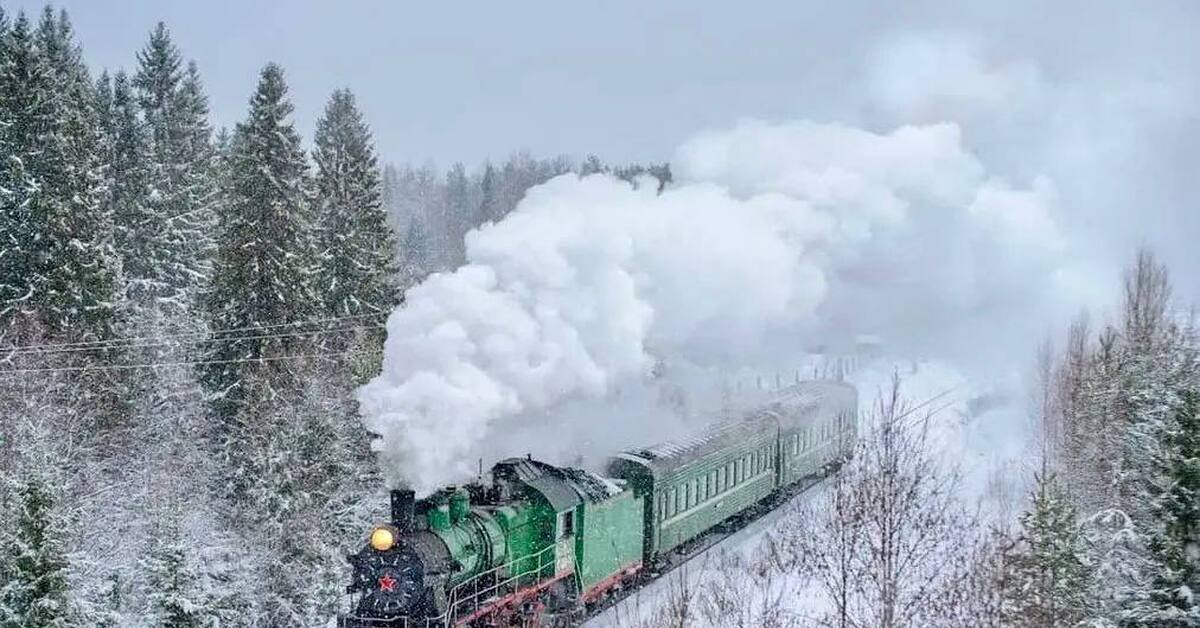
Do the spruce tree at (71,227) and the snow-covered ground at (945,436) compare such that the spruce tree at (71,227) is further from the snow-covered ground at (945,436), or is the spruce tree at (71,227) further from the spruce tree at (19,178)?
the snow-covered ground at (945,436)

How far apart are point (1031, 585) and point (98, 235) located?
23.2 m

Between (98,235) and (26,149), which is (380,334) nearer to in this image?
(98,235)

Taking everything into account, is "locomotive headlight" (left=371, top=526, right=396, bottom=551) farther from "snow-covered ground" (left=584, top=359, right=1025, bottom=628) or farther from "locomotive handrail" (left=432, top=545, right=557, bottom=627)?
"snow-covered ground" (left=584, top=359, right=1025, bottom=628)

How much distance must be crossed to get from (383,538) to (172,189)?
26.6 m

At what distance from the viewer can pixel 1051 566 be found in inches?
630

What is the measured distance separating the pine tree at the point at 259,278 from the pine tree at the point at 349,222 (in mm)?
2301

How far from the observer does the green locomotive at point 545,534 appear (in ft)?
48.6

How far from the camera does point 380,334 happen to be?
101ft

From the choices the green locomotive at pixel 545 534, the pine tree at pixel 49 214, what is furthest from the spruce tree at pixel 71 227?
the green locomotive at pixel 545 534

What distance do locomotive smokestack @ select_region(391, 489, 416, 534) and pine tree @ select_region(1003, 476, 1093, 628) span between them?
8.25 meters

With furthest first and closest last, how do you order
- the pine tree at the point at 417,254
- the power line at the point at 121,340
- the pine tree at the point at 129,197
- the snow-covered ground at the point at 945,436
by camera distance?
the pine tree at the point at 417,254 → the pine tree at the point at 129,197 → the power line at the point at 121,340 → the snow-covered ground at the point at 945,436

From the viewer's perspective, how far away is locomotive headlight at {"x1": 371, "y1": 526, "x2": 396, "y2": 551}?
14.7 meters

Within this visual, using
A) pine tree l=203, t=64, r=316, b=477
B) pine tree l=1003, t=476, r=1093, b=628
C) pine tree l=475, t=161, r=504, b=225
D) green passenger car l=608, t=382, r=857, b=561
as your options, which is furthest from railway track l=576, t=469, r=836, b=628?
pine tree l=475, t=161, r=504, b=225

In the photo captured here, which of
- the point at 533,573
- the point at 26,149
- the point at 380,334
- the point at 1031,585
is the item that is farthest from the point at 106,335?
the point at 1031,585
